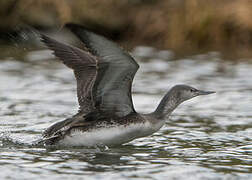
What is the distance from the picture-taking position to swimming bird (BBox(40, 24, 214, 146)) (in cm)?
802

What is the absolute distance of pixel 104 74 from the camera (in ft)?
25.7

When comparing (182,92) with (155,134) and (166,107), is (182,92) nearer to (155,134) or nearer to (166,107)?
(166,107)

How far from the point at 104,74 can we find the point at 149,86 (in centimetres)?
539

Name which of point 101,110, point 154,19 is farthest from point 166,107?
point 154,19

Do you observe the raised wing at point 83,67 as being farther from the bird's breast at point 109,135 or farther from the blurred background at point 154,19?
the blurred background at point 154,19

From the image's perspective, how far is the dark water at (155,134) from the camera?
718cm

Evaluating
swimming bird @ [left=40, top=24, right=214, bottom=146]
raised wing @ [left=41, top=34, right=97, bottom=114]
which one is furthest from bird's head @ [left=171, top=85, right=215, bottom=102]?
raised wing @ [left=41, top=34, right=97, bottom=114]

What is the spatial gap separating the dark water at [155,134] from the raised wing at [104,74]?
576mm

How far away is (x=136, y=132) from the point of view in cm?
816

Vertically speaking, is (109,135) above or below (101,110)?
below

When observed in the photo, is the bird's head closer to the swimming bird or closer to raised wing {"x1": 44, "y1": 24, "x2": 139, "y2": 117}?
the swimming bird

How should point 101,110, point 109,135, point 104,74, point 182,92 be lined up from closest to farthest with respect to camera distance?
point 104,74
point 109,135
point 101,110
point 182,92

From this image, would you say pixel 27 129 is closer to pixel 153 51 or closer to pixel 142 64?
pixel 142 64

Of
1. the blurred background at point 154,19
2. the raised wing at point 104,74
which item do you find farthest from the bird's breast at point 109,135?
the blurred background at point 154,19
